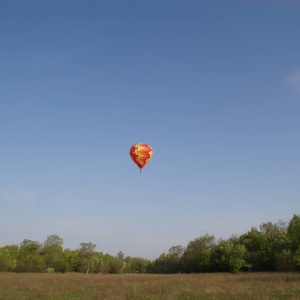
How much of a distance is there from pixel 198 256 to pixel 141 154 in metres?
37.4

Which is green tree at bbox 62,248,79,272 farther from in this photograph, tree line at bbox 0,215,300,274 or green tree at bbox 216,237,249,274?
green tree at bbox 216,237,249,274

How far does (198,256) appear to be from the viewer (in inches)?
2500

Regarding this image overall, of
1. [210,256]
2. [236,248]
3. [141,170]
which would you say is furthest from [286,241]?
[141,170]

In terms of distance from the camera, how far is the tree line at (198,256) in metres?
49.9

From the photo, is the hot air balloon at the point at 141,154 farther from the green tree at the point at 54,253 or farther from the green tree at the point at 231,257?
the green tree at the point at 54,253

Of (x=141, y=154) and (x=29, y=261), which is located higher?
(x=141, y=154)

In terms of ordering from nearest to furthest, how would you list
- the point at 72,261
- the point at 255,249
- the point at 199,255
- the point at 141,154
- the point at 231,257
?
the point at 141,154, the point at 231,257, the point at 255,249, the point at 199,255, the point at 72,261

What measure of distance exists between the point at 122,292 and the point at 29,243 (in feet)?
243

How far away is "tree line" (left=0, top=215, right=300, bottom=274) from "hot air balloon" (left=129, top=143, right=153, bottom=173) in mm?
24704

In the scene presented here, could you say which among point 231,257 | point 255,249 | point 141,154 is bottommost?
point 231,257

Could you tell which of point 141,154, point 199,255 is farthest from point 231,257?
point 141,154

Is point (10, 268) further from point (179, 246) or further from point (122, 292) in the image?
point (122, 292)

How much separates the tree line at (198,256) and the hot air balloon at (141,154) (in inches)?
973

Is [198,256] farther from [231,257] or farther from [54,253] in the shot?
[54,253]
